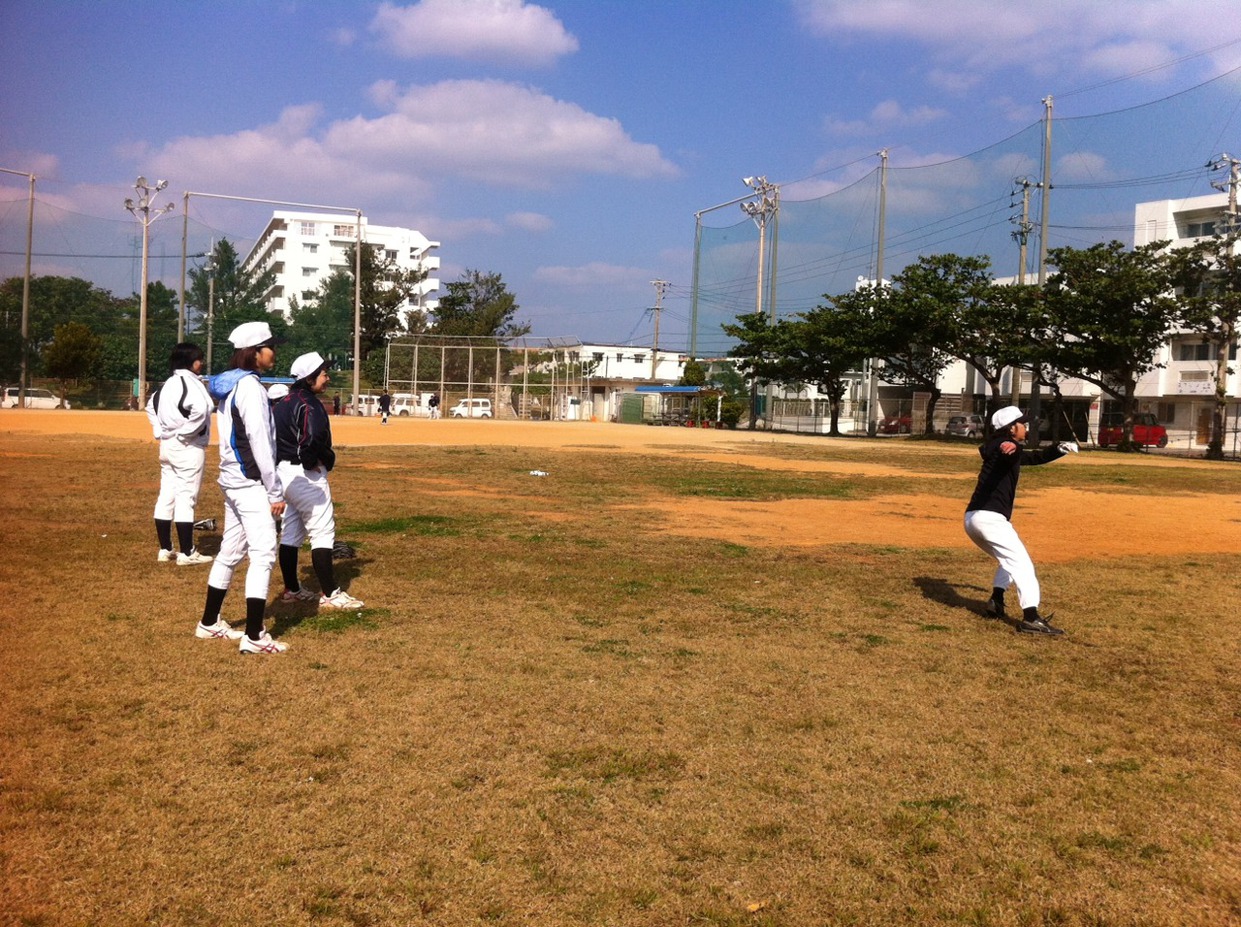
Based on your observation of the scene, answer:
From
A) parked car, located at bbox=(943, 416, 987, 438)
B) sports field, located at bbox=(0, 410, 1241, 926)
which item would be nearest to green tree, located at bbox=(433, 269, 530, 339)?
parked car, located at bbox=(943, 416, 987, 438)

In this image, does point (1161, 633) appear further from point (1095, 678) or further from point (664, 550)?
point (664, 550)

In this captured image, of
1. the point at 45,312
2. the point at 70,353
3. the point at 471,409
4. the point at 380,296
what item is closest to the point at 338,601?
the point at 471,409

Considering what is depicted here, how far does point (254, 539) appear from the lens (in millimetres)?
6332

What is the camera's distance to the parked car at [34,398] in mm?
53528

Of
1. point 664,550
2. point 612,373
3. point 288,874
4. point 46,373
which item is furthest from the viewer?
point 612,373

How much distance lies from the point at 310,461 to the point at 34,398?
5803cm

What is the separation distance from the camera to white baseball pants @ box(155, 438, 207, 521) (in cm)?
916

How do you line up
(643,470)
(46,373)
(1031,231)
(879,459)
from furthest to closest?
1. (46,373)
2. (1031,231)
3. (879,459)
4. (643,470)

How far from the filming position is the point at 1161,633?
7438 mm

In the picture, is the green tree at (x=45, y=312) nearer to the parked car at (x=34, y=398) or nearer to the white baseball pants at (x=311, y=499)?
the parked car at (x=34, y=398)

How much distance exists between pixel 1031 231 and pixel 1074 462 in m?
23.8

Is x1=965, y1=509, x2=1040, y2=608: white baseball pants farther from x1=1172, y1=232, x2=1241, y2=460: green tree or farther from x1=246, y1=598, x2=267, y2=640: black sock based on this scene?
x1=1172, y1=232, x2=1241, y2=460: green tree

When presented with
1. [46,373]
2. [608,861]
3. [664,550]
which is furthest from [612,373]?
[608,861]

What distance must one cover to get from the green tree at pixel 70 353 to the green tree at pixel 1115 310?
155 ft
